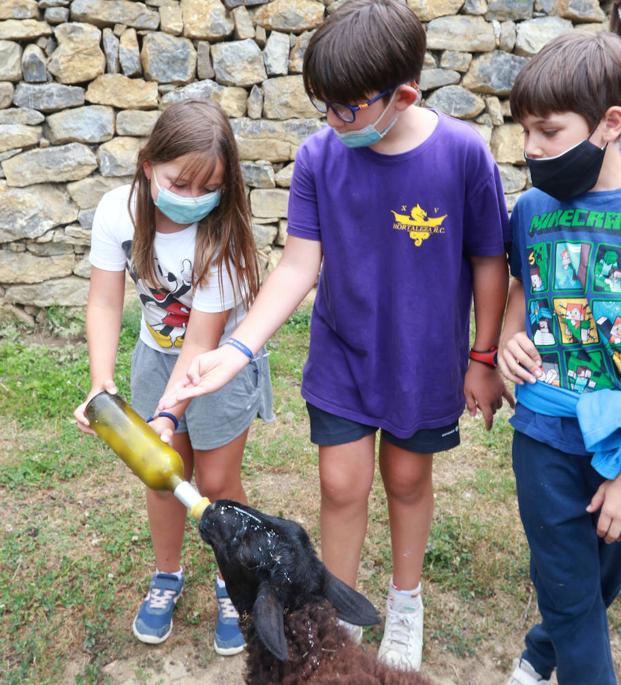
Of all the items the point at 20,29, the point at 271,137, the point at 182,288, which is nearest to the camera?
the point at 182,288

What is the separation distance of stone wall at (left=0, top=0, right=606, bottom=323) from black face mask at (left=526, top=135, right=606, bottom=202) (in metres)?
4.58

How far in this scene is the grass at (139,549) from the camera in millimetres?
3004

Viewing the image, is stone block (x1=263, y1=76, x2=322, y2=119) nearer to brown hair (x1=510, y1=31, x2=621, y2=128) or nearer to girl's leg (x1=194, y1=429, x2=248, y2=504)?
girl's leg (x1=194, y1=429, x2=248, y2=504)

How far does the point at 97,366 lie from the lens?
8.99 ft

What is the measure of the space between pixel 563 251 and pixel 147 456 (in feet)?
4.69

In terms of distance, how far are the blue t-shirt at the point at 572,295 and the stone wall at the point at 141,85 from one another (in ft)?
14.6

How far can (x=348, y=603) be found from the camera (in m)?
2.11

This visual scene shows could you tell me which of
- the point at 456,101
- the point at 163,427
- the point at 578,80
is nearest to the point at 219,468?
the point at 163,427

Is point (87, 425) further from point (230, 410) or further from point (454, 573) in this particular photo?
point (454, 573)

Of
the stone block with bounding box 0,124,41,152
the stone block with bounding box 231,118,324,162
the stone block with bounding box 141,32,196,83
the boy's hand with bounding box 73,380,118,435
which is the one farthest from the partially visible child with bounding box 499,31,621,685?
the stone block with bounding box 0,124,41,152

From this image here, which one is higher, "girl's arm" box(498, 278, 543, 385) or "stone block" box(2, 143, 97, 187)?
"girl's arm" box(498, 278, 543, 385)

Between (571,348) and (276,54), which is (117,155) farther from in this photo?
(571,348)

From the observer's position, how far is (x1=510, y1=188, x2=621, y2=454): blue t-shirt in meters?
2.06

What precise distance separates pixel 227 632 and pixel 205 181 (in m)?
1.82
